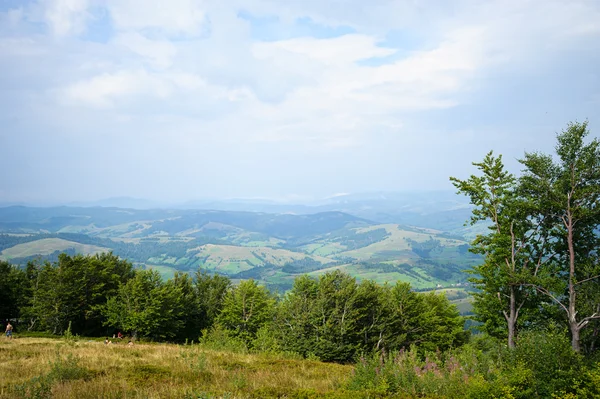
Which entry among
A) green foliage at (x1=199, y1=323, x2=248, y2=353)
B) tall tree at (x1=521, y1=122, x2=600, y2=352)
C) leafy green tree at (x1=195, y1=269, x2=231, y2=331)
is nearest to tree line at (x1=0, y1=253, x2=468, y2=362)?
Result: leafy green tree at (x1=195, y1=269, x2=231, y2=331)

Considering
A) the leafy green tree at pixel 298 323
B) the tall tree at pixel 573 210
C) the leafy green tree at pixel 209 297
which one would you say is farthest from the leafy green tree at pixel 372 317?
the leafy green tree at pixel 209 297

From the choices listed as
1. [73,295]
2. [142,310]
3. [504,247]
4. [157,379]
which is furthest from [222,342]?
[73,295]

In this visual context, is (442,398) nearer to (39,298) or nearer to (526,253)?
(526,253)

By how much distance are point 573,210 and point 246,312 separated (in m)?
58.4

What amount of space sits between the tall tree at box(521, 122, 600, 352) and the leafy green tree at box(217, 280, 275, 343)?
5075 cm

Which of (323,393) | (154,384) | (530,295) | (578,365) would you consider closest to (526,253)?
(530,295)

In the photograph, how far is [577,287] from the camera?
75.3ft

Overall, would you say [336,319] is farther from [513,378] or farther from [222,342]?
[513,378]

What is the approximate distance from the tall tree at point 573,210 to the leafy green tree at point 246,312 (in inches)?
1998

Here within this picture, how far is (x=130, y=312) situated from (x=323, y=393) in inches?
2166

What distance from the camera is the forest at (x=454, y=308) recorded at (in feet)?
37.2

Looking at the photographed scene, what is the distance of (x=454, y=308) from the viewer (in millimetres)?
71375

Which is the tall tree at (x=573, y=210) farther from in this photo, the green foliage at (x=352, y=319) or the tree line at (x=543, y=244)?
the green foliage at (x=352, y=319)

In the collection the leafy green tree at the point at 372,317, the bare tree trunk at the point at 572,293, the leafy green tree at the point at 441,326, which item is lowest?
the leafy green tree at the point at 441,326
